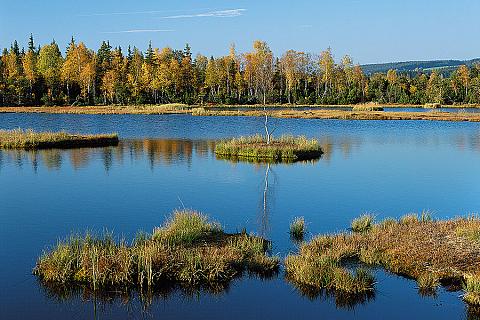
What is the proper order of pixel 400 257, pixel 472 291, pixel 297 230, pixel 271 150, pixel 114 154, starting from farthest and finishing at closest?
pixel 114 154, pixel 271 150, pixel 297 230, pixel 400 257, pixel 472 291

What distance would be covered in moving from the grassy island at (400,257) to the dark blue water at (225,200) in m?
0.41

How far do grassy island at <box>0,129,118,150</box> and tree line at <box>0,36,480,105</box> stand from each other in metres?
47.8

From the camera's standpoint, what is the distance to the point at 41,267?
14023 millimetres

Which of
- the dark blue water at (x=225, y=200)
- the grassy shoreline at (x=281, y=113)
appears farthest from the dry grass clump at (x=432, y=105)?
the dark blue water at (x=225, y=200)

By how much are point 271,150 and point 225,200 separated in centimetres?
1488

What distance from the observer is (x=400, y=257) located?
15.0m

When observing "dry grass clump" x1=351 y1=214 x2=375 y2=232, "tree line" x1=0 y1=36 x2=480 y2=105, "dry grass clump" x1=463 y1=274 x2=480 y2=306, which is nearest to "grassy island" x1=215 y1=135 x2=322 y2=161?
"dry grass clump" x1=351 y1=214 x2=375 y2=232

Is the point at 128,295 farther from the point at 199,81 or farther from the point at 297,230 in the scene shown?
the point at 199,81

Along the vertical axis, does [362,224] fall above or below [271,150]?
below

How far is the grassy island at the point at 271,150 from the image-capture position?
37.6 meters

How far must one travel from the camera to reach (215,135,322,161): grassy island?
3759 centimetres

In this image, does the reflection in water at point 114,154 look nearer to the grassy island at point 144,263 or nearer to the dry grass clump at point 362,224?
the dry grass clump at point 362,224

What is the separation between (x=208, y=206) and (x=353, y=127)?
144 ft

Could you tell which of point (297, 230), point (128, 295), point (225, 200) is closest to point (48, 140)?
point (225, 200)
